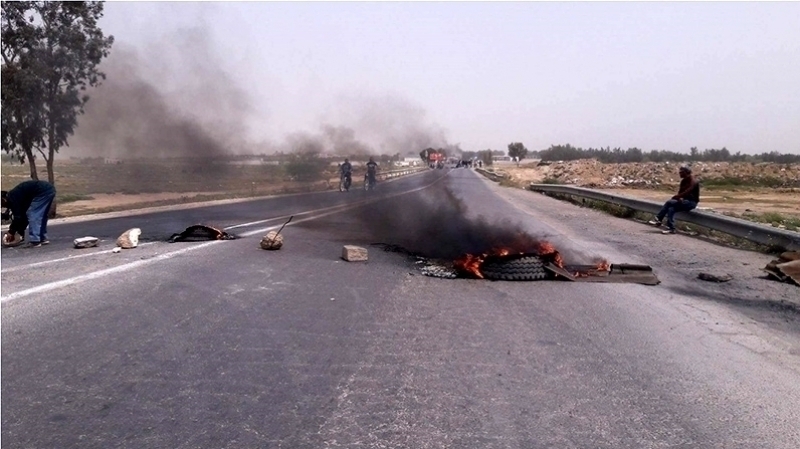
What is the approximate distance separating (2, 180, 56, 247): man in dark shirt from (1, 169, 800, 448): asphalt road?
1929 mm

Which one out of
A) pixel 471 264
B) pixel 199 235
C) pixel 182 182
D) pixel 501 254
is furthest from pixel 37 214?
pixel 182 182

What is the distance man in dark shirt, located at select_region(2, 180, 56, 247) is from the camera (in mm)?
11195

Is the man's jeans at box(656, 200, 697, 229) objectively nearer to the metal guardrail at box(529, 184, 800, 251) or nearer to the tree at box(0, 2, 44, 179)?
the metal guardrail at box(529, 184, 800, 251)

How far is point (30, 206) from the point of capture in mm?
11336

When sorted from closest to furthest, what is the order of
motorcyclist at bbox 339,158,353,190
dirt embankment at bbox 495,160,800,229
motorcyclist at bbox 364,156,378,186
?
1. dirt embankment at bbox 495,160,800,229
2. motorcyclist at bbox 339,158,353,190
3. motorcyclist at bbox 364,156,378,186

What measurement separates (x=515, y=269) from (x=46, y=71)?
18.4 meters

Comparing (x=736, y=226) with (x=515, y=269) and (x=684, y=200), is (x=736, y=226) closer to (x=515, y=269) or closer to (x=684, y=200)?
(x=684, y=200)

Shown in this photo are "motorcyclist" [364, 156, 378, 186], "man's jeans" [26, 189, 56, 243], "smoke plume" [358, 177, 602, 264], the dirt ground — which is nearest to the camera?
"smoke plume" [358, 177, 602, 264]

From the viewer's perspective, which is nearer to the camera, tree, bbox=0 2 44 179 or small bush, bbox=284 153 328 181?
tree, bbox=0 2 44 179

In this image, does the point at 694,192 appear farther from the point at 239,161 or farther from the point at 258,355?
the point at 239,161

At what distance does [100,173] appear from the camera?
59.4 meters

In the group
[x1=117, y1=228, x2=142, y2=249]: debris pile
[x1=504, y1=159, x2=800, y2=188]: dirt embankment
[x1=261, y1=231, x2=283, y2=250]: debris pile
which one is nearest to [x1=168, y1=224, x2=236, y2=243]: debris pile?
[x1=117, y1=228, x2=142, y2=249]: debris pile

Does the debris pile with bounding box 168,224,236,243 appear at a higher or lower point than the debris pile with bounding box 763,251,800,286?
lower

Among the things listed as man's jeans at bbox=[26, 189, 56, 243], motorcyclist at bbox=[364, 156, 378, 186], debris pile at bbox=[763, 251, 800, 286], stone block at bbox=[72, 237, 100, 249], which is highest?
man's jeans at bbox=[26, 189, 56, 243]
